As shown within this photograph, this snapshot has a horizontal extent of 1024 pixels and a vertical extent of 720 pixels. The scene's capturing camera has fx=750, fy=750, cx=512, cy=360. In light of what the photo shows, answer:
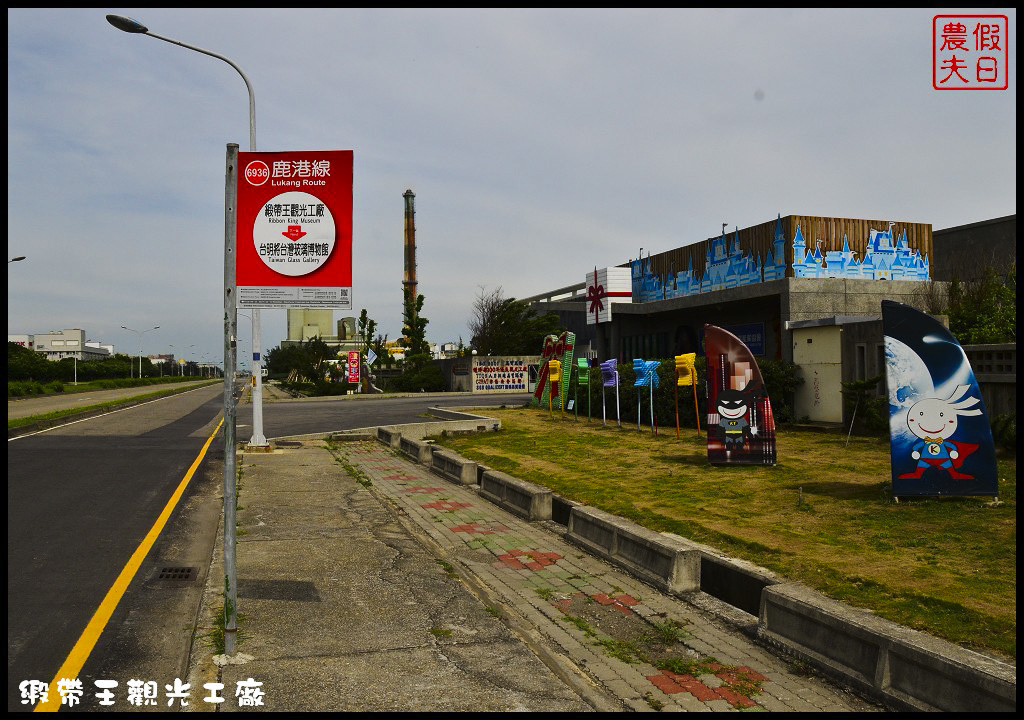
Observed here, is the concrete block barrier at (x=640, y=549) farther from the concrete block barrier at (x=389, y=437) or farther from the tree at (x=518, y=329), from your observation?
the tree at (x=518, y=329)

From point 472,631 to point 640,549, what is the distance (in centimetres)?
227

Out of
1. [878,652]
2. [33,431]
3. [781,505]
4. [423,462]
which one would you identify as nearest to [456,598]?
[878,652]

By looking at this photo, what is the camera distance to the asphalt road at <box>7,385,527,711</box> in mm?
5137

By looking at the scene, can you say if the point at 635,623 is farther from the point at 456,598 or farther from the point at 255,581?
the point at 255,581

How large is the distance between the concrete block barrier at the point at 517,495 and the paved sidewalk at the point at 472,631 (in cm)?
26

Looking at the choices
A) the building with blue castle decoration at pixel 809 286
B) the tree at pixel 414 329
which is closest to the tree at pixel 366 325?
the tree at pixel 414 329

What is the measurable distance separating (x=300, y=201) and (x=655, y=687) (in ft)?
13.8

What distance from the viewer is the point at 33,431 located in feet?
72.0

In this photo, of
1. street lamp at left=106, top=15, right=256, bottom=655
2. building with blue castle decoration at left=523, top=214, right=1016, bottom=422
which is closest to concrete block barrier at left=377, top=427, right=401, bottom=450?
building with blue castle decoration at left=523, top=214, right=1016, bottom=422

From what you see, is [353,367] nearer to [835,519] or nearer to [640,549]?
[835,519]

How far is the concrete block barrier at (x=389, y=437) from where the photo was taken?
19047 millimetres

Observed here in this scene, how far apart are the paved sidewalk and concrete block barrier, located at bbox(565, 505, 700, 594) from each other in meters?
0.17

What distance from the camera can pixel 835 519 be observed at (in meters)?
8.72

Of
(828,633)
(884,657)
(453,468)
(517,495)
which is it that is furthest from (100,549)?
(884,657)
